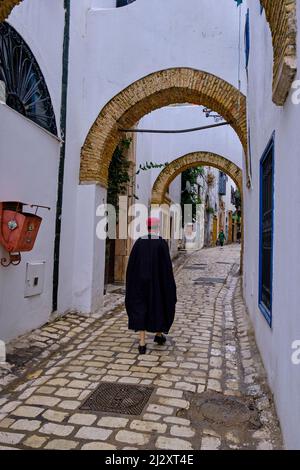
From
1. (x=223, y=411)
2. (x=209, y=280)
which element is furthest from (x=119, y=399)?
(x=209, y=280)

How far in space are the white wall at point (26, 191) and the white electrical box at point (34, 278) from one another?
0.25ft

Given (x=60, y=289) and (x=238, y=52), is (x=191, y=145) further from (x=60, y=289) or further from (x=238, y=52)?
(x=60, y=289)

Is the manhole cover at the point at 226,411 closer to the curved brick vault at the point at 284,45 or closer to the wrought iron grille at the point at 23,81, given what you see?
the curved brick vault at the point at 284,45

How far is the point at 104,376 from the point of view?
12.6 ft

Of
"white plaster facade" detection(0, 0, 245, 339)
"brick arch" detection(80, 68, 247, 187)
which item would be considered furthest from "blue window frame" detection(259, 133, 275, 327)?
"white plaster facade" detection(0, 0, 245, 339)

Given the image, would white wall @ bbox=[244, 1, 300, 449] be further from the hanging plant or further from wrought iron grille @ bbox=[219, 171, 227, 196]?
wrought iron grille @ bbox=[219, 171, 227, 196]

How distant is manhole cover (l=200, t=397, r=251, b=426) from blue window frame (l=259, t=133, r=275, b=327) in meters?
0.77

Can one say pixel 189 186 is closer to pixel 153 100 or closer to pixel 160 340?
pixel 153 100

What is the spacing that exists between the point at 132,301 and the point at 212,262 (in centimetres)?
1148

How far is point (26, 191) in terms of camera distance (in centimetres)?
475

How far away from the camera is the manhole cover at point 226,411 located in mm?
2955

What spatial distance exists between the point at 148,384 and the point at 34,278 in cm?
221

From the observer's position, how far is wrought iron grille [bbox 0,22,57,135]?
14.4 ft

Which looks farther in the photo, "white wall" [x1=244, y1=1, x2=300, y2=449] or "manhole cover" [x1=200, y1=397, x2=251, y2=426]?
"manhole cover" [x1=200, y1=397, x2=251, y2=426]
